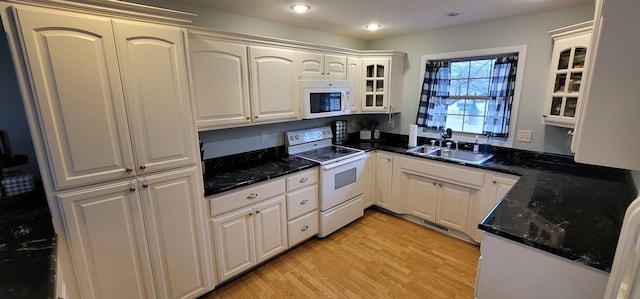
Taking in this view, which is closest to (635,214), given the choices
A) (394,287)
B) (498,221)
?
(498,221)

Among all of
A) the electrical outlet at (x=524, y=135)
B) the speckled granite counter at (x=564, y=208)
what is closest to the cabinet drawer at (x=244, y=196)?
the speckled granite counter at (x=564, y=208)

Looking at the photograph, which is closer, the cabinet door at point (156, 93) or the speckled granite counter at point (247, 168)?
the cabinet door at point (156, 93)

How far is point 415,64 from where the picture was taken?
11.1 ft

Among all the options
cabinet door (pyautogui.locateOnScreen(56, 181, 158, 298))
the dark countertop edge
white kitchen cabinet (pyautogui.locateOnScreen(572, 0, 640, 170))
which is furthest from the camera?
the dark countertop edge

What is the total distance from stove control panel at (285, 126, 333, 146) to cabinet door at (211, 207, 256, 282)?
1.01 metres

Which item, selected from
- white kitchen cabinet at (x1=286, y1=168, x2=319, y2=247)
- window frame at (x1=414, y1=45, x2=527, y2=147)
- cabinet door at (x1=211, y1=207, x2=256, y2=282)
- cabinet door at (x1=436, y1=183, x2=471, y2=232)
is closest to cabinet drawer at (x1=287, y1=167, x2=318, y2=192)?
white kitchen cabinet at (x1=286, y1=168, x2=319, y2=247)

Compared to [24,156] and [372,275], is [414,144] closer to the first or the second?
[372,275]

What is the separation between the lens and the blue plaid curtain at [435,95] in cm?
319

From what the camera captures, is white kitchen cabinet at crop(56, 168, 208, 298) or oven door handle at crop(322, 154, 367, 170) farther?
oven door handle at crop(322, 154, 367, 170)

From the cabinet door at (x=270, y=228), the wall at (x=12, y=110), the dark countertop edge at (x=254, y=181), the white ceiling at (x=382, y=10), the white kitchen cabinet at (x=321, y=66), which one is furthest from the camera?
the white kitchen cabinet at (x=321, y=66)

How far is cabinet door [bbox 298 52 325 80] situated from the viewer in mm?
2686

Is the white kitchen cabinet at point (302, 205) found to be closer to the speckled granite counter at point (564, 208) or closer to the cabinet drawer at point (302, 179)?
the cabinet drawer at point (302, 179)

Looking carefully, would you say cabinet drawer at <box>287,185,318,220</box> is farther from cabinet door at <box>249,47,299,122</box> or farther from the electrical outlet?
the electrical outlet

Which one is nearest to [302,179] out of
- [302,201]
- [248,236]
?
[302,201]
